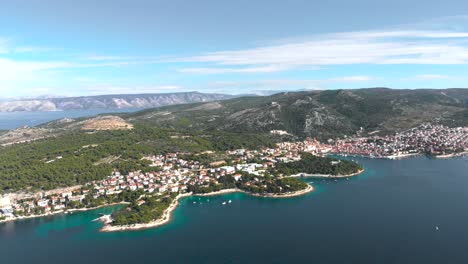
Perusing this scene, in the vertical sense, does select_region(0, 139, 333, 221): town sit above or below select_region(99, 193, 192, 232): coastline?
above

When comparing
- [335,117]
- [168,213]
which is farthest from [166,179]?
[335,117]

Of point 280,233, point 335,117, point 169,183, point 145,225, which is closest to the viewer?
point 280,233

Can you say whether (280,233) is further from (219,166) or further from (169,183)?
(219,166)

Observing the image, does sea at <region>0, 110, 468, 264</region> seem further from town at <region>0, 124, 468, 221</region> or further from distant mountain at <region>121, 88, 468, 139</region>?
distant mountain at <region>121, 88, 468, 139</region>

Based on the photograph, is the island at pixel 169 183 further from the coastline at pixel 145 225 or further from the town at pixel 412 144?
the town at pixel 412 144

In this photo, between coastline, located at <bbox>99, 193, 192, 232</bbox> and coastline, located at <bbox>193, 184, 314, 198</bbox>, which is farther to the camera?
coastline, located at <bbox>193, 184, 314, 198</bbox>

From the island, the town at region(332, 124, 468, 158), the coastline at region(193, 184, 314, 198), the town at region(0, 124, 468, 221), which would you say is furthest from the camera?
the town at region(332, 124, 468, 158)

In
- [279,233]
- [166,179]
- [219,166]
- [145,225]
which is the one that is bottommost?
[145,225]

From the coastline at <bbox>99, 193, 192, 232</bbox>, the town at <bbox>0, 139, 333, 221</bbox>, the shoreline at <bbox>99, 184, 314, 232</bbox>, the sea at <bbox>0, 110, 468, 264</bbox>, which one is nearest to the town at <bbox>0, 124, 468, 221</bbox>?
Result: the town at <bbox>0, 139, 333, 221</bbox>
